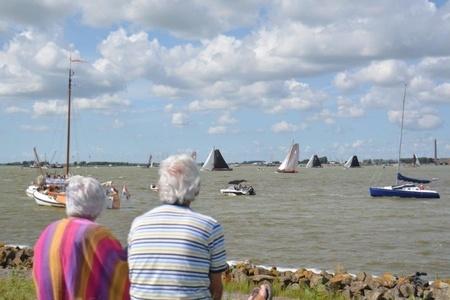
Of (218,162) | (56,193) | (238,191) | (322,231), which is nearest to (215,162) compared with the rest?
(218,162)

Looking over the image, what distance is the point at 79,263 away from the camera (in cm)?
353

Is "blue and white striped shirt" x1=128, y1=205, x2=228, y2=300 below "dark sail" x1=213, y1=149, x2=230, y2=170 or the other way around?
below

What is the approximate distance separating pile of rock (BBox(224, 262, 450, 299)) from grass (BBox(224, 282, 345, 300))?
1.03 feet

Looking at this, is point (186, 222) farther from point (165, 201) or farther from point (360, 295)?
point (360, 295)

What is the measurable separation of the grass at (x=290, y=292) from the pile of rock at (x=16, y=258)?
433cm

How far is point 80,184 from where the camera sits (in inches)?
145

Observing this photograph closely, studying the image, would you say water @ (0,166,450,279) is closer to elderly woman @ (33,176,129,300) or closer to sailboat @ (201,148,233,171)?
elderly woman @ (33,176,129,300)

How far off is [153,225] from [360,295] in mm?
7029

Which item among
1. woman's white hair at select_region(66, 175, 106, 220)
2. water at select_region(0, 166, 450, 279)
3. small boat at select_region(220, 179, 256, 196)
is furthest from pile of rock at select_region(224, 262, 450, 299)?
small boat at select_region(220, 179, 256, 196)

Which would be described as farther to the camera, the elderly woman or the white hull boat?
the white hull boat

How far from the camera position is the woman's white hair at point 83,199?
365 cm

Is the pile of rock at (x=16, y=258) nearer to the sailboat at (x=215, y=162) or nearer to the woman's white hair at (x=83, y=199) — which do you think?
the woman's white hair at (x=83, y=199)

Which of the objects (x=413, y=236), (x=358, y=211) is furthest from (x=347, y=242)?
(x=358, y=211)

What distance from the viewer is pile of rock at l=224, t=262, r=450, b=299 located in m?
9.80
